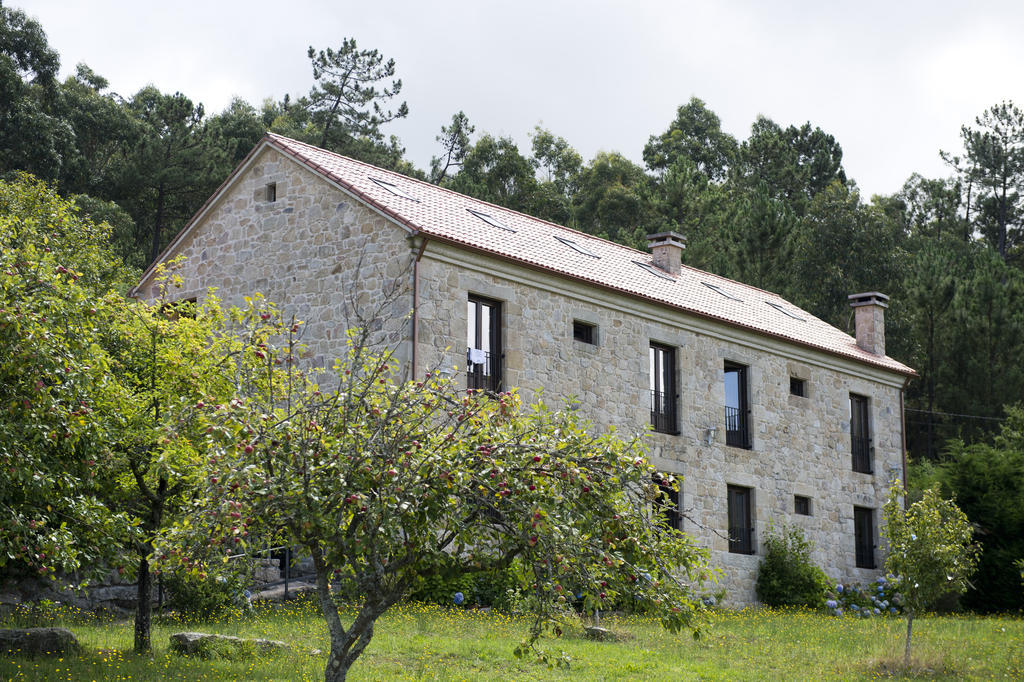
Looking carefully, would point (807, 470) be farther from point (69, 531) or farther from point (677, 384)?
point (69, 531)

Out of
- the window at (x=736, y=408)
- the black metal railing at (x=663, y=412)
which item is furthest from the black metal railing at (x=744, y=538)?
the black metal railing at (x=663, y=412)

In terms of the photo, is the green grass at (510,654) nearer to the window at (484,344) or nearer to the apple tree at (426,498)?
the apple tree at (426,498)

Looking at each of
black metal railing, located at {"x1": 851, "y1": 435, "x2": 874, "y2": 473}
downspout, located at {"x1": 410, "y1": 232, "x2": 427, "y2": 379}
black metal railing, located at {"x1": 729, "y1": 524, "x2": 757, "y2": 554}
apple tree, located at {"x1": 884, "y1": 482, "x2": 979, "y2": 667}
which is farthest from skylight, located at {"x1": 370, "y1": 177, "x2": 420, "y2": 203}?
black metal railing, located at {"x1": 851, "y1": 435, "x2": 874, "y2": 473}

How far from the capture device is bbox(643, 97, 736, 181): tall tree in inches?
2253

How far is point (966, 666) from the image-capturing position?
52.2 ft

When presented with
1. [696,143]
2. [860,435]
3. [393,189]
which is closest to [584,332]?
[393,189]

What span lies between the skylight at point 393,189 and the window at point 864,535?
A: 13.1 m

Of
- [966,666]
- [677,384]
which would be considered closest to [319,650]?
[966,666]

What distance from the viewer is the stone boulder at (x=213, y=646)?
13.2m

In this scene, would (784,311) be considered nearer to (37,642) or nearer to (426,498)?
(37,642)

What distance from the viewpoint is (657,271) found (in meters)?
25.8

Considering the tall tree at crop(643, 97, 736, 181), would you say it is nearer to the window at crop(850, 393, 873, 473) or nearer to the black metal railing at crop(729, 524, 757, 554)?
the window at crop(850, 393, 873, 473)

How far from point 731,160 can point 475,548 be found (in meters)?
49.6

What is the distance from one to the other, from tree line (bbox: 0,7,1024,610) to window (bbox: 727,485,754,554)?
244 inches
